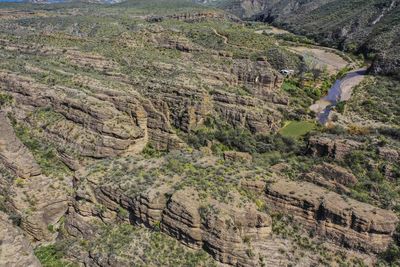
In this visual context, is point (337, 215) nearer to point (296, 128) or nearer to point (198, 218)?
point (198, 218)

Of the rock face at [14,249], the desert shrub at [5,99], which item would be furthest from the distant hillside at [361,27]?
the rock face at [14,249]

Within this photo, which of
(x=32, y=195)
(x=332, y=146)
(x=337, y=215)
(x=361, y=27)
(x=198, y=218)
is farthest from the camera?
(x=361, y=27)

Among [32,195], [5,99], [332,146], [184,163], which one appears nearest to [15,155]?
[32,195]

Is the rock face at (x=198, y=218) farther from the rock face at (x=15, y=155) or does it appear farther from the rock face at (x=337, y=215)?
the rock face at (x=15, y=155)

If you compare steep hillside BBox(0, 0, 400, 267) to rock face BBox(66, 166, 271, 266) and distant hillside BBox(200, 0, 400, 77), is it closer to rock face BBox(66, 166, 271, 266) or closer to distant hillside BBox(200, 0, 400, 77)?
rock face BBox(66, 166, 271, 266)

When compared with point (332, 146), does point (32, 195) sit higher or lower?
lower

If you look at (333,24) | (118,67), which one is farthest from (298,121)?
(333,24)

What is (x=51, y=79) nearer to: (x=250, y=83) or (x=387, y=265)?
(x=250, y=83)
